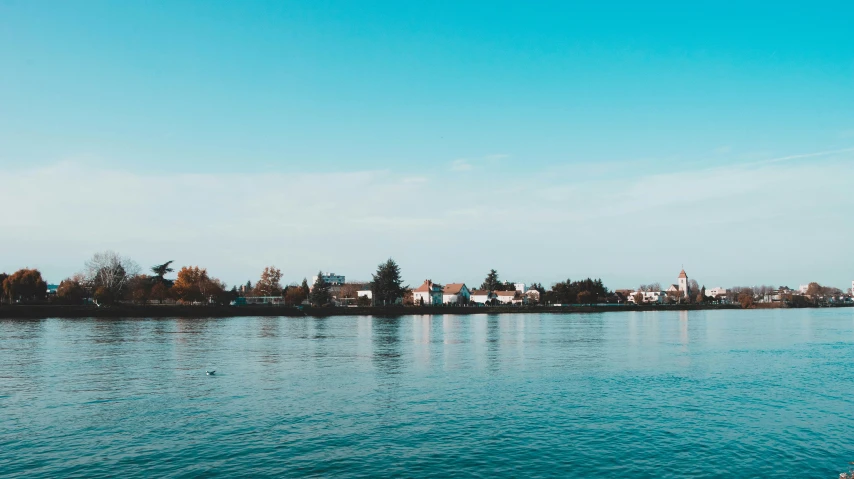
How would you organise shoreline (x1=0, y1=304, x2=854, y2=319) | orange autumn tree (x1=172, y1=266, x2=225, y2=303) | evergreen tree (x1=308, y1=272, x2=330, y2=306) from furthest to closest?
1. evergreen tree (x1=308, y1=272, x2=330, y2=306)
2. orange autumn tree (x1=172, y1=266, x2=225, y2=303)
3. shoreline (x1=0, y1=304, x2=854, y2=319)

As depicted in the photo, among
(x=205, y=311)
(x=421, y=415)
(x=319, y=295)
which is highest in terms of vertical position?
(x=319, y=295)

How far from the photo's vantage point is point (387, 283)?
552ft

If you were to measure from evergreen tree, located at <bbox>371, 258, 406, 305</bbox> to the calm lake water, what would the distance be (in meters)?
120

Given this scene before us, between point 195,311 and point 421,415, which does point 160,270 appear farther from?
point 421,415

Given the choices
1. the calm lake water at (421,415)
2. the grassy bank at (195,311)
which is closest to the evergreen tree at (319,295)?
the grassy bank at (195,311)

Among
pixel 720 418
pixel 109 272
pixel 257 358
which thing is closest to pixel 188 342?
pixel 257 358

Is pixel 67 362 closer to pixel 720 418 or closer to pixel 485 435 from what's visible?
pixel 485 435

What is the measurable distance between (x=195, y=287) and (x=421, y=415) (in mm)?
128247

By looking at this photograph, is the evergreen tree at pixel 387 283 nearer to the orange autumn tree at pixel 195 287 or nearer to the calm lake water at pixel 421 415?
the orange autumn tree at pixel 195 287

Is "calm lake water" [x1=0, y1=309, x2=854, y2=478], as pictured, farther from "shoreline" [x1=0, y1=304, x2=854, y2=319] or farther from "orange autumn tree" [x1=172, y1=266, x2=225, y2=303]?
"orange autumn tree" [x1=172, y1=266, x2=225, y2=303]

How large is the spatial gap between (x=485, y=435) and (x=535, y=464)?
3561 millimetres

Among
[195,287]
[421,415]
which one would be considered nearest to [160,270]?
[195,287]

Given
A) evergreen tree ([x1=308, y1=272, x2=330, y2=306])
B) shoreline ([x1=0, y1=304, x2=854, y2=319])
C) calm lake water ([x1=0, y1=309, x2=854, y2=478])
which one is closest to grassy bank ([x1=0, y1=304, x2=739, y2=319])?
shoreline ([x1=0, y1=304, x2=854, y2=319])

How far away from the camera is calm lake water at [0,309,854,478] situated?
1906 cm
